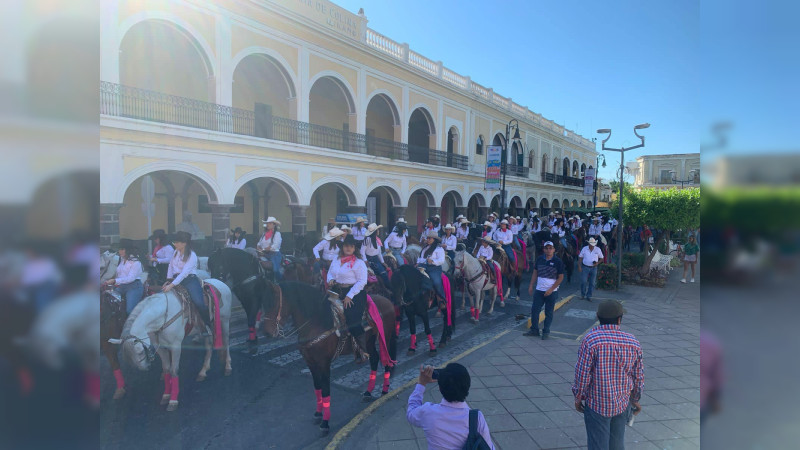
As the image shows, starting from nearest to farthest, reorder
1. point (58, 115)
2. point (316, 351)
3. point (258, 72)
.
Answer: point (58, 115) → point (316, 351) → point (258, 72)

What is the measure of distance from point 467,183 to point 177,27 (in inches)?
648

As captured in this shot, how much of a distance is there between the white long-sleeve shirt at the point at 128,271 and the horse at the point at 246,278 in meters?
1.30

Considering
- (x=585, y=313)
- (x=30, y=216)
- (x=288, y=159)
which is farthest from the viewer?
(x=288, y=159)

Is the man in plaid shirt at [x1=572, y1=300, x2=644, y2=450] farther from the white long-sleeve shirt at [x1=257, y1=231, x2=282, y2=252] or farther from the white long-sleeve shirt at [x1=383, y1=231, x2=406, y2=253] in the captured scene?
the white long-sleeve shirt at [x1=383, y1=231, x2=406, y2=253]

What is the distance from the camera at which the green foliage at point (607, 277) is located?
1288 centimetres

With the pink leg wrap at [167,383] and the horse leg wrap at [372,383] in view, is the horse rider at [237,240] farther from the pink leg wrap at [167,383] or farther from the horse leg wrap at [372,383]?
the horse leg wrap at [372,383]

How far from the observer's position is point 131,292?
21.0 feet

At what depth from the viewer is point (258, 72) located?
15.6m

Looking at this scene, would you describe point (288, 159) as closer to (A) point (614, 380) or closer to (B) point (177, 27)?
(B) point (177, 27)

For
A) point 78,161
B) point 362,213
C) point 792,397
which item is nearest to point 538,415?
point 792,397

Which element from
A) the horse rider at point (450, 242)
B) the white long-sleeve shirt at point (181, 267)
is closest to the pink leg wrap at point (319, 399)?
the white long-sleeve shirt at point (181, 267)

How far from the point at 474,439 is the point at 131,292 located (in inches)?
232

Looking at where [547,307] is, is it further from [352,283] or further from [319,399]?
[319,399]

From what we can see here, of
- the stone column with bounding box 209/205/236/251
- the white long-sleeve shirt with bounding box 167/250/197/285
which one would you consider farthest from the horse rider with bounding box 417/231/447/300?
the stone column with bounding box 209/205/236/251
